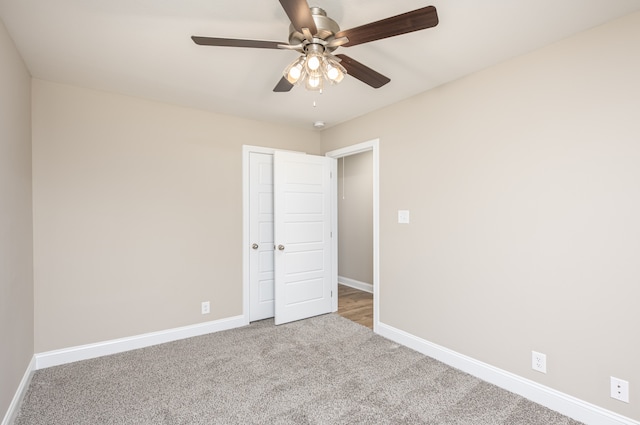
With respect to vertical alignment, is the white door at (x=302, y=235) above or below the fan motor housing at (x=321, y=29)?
below

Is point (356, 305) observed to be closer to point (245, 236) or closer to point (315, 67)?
point (245, 236)

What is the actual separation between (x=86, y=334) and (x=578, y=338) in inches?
151

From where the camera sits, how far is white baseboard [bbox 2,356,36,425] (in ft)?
6.12

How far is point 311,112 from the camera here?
11.3ft

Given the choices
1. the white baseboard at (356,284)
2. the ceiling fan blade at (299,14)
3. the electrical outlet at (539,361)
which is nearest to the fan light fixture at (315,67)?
the ceiling fan blade at (299,14)

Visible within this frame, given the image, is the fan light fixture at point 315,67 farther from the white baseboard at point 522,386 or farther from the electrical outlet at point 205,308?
the electrical outlet at point 205,308


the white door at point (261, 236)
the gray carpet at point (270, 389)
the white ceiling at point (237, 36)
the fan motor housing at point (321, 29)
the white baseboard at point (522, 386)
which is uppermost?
the white ceiling at point (237, 36)

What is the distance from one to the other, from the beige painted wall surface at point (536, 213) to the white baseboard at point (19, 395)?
9.80 ft

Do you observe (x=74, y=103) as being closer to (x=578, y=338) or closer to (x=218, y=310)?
(x=218, y=310)

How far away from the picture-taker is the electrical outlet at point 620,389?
1772mm

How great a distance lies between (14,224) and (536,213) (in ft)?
11.7

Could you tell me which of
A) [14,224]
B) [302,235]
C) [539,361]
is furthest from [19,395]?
[539,361]

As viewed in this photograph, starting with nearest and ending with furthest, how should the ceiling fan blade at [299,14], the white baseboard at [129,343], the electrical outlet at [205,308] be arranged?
the ceiling fan blade at [299,14], the white baseboard at [129,343], the electrical outlet at [205,308]

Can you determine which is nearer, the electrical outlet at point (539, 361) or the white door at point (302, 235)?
the electrical outlet at point (539, 361)
